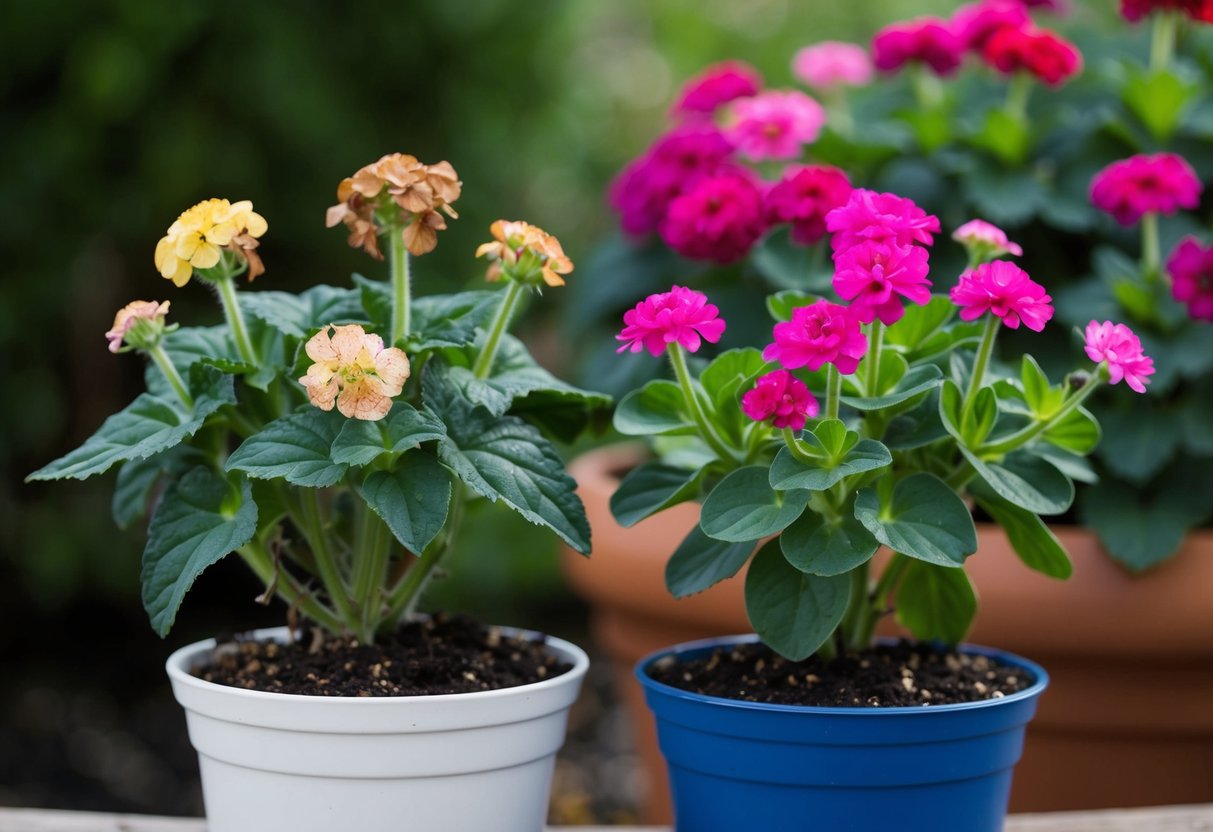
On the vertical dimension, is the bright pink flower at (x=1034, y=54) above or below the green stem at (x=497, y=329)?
above

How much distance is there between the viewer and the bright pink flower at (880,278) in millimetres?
978

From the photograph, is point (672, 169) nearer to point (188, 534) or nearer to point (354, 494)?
point (354, 494)

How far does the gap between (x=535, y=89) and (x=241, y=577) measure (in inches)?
52.8

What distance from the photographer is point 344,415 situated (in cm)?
104

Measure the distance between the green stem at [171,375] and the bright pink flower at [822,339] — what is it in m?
0.52

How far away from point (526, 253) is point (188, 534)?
0.37 m

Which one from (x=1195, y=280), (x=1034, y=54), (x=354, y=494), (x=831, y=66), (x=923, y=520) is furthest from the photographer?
(x=831, y=66)

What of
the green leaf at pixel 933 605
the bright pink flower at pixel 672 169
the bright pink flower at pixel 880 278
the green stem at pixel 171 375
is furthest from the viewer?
the bright pink flower at pixel 672 169

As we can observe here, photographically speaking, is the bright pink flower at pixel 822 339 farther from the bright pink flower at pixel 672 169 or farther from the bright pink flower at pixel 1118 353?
the bright pink flower at pixel 672 169

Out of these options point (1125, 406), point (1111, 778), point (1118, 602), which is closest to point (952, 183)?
point (1125, 406)

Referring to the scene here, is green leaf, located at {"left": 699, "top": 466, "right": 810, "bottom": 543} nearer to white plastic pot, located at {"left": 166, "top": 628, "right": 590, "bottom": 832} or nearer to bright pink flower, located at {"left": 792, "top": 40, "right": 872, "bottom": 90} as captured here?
white plastic pot, located at {"left": 166, "top": 628, "right": 590, "bottom": 832}

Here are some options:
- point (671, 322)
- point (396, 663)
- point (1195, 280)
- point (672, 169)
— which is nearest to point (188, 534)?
point (396, 663)

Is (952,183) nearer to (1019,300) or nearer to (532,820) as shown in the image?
(1019,300)

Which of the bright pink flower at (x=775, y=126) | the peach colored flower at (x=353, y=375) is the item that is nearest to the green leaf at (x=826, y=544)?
the peach colored flower at (x=353, y=375)
